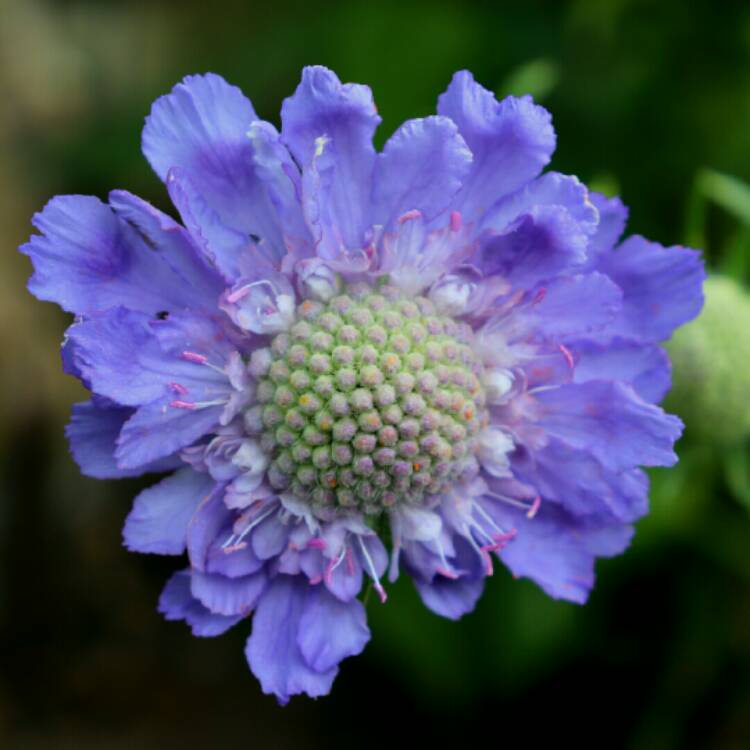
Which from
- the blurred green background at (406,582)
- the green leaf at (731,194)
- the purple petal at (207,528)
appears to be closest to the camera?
the purple petal at (207,528)

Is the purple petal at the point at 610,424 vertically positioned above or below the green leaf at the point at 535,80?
below

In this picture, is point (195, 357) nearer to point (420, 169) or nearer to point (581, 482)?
point (420, 169)

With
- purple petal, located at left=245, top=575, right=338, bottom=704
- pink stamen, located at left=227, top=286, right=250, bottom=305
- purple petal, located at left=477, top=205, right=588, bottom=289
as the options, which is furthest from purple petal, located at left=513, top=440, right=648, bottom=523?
pink stamen, located at left=227, top=286, right=250, bottom=305

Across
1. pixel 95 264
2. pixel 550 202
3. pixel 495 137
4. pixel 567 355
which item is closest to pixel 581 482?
pixel 567 355

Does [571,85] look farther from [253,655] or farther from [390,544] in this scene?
[253,655]

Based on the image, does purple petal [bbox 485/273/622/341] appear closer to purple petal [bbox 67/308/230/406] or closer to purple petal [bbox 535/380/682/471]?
purple petal [bbox 535/380/682/471]

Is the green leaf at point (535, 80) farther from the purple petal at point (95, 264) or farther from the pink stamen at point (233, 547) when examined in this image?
the pink stamen at point (233, 547)

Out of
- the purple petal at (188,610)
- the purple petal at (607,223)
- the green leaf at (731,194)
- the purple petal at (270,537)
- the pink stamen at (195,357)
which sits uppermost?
the green leaf at (731,194)

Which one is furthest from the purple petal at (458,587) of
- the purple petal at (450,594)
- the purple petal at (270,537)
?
the purple petal at (270,537)

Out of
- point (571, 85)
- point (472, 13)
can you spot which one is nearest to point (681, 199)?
point (571, 85)

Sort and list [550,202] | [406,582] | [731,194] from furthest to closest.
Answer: [406,582] < [731,194] < [550,202]
